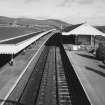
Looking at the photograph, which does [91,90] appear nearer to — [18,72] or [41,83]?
[41,83]

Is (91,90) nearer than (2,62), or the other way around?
(91,90)

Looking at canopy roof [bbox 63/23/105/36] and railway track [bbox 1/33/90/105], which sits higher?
canopy roof [bbox 63/23/105/36]

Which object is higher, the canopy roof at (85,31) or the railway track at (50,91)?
the canopy roof at (85,31)

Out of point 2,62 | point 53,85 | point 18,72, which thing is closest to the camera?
point 53,85

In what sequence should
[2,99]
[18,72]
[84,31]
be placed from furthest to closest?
[84,31]
[18,72]
[2,99]

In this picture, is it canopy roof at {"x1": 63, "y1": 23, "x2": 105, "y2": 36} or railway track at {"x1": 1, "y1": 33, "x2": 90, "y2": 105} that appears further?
canopy roof at {"x1": 63, "y1": 23, "x2": 105, "y2": 36}

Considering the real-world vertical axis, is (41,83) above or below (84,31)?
below

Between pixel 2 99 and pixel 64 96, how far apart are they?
4957 mm

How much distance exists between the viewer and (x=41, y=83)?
22.1 meters

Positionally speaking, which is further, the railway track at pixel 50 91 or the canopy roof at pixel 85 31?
the canopy roof at pixel 85 31

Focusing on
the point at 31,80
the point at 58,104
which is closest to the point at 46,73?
the point at 31,80

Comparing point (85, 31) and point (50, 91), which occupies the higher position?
point (85, 31)

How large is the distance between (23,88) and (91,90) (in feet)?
19.3

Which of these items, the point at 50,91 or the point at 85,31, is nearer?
the point at 50,91
